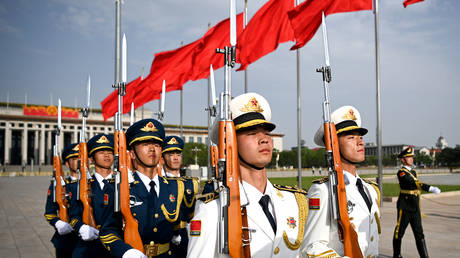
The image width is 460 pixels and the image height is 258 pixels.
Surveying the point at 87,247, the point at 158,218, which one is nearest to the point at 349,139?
the point at 158,218

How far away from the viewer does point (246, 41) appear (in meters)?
Answer: 11.2

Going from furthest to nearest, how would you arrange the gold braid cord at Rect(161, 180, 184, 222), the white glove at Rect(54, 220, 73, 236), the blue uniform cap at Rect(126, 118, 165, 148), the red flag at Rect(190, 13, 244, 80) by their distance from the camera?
the red flag at Rect(190, 13, 244, 80) → the white glove at Rect(54, 220, 73, 236) → the blue uniform cap at Rect(126, 118, 165, 148) → the gold braid cord at Rect(161, 180, 184, 222)

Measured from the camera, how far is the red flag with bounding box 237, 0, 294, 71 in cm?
1077

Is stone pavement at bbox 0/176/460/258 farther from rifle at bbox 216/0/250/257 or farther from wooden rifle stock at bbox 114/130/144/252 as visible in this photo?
rifle at bbox 216/0/250/257

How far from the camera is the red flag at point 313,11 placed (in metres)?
9.40

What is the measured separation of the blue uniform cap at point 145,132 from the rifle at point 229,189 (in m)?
1.47

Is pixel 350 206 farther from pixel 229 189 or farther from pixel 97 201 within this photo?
pixel 97 201

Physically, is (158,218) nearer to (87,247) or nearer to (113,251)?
(113,251)

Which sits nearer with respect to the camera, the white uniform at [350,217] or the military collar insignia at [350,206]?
the white uniform at [350,217]

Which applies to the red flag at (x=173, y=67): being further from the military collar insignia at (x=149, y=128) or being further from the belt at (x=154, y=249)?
the belt at (x=154, y=249)

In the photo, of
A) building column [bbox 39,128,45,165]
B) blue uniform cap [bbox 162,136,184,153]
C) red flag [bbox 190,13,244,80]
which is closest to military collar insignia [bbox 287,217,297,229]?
blue uniform cap [bbox 162,136,184,153]

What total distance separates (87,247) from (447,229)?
9.51 metres

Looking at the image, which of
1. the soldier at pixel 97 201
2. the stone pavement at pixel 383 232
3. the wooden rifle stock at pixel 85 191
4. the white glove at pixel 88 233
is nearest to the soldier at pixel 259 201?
the soldier at pixel 97 201

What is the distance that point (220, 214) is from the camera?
2125mm
